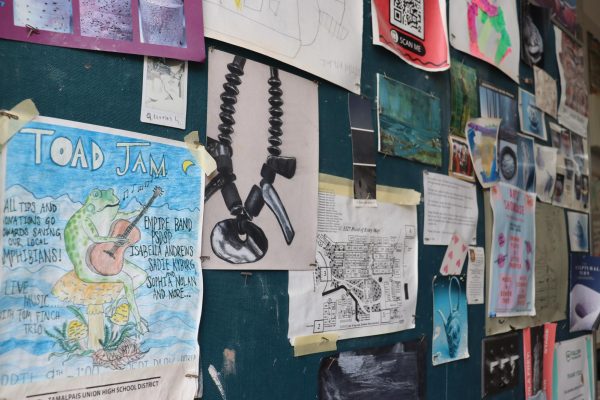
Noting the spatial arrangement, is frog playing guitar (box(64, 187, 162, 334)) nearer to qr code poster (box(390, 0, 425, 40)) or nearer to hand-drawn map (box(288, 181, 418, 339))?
hand-drawn map (box(288, 181, 418, 339))

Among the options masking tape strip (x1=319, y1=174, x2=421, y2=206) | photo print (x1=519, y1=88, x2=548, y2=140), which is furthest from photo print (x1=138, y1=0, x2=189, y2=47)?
photo print (x1=519, y1=88, x2=548, y2=140)

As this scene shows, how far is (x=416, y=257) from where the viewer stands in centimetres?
125

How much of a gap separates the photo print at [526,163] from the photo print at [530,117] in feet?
0.12

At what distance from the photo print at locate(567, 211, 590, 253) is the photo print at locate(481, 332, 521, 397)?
519mm

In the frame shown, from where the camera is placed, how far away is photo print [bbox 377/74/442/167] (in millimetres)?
1186

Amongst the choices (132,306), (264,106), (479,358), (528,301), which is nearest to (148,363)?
(132,306)

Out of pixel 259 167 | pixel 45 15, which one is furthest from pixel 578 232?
pixel 45 15

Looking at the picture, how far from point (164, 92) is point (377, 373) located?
2.23ft

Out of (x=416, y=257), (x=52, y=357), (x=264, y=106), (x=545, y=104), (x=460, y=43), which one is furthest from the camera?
(x=545, y=104)

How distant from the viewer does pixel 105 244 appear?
0.73 meters

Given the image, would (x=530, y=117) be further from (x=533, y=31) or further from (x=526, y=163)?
(x=533, y=31)

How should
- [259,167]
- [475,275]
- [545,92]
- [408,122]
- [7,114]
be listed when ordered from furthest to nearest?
[545,92] < [475,275] < [408,122] < [259,167] < [7,114]

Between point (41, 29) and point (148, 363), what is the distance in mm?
426

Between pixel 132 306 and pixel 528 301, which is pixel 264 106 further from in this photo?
pixel 528 301
